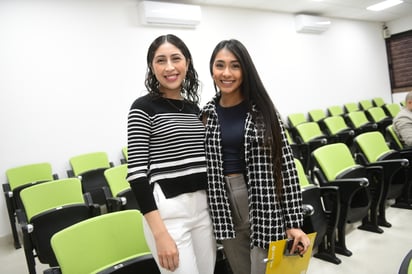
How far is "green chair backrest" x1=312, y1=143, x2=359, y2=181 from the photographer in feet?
8.36

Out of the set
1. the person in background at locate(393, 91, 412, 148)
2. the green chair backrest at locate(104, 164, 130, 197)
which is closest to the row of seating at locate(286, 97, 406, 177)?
the person in background at locate(393, 91, 412, 148)

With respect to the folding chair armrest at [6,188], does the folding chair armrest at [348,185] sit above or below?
below

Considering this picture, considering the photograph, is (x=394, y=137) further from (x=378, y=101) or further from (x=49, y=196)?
(x=378, y=101)

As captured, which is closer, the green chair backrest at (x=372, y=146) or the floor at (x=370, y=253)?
the floor at (x=370, y=253)

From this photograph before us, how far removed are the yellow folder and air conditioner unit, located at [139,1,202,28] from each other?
4305 millimetres

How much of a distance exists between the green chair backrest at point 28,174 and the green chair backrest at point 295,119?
4.39 meters

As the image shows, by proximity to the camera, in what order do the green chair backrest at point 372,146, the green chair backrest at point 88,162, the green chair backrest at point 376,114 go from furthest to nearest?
the green chair backrest at point 376,114 → the green chair backrest at point 88,162 → the green chair backrest at point 372,146

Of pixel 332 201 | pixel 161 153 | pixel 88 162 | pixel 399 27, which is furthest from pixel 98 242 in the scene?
pixel 399 27

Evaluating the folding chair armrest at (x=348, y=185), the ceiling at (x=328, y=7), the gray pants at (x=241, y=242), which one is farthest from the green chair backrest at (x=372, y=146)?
the ceiling at (x=328, y=7)

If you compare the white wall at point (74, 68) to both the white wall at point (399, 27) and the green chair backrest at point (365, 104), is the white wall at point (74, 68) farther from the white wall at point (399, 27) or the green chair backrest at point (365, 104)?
the white wall at point (399, 27)

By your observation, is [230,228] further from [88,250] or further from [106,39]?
[106,39]

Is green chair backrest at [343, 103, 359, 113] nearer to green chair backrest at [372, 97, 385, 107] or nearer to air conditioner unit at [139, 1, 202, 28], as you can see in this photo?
green chair backrest at [372, 97, 385, 107]

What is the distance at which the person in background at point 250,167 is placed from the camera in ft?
4.00

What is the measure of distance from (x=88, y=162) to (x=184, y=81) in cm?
310
